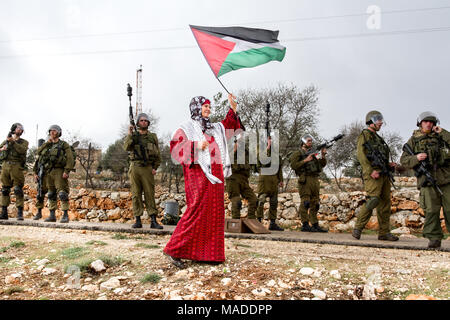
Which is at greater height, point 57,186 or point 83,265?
point 57,186

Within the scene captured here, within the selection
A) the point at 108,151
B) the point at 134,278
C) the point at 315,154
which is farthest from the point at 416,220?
the point at 108,151

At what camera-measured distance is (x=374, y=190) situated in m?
6.91

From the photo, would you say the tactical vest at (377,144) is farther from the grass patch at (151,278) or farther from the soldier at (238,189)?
the grass patch at (151,278)

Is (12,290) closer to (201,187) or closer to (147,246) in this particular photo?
(147,246)

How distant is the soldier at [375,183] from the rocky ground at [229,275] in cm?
146

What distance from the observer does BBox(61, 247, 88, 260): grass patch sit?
196 inches

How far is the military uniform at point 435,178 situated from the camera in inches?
239

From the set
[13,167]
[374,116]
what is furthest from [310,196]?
[13,167]

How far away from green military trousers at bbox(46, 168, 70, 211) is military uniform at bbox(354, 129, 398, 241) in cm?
732

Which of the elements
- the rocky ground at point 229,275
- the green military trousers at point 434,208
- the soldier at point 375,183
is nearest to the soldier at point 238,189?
the soldier at point 375,183

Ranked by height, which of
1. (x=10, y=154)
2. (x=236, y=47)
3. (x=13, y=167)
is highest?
(x=236, y=47)

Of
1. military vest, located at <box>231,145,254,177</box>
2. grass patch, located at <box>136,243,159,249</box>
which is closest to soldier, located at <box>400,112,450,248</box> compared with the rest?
military vest, located at <box>231,145,254,177</box>

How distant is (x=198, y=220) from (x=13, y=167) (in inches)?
326
